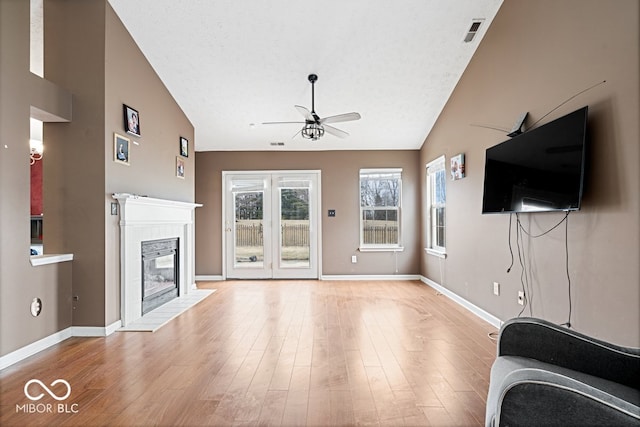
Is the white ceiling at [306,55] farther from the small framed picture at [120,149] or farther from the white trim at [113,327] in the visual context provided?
the white trim at [113,327]

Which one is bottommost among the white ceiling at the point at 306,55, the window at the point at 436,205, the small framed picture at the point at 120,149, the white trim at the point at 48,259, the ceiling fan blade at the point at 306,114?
the white trim at the point at 48,259

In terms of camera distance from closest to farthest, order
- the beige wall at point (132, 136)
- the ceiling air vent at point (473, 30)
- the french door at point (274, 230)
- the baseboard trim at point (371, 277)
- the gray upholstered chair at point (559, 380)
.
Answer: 1. the gray upholstered chair at point (559, 380)
2. the beige wall at point (132, 136)
3. the ceiling air vent at point (473, 30)
4. the baseboard trim at point (371, 277)
5. the french door at point (274, 230)

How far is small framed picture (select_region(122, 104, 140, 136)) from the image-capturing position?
3973mm

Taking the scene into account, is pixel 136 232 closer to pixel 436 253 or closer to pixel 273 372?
pixel 273 372

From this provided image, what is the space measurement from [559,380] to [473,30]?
3735 millimetres

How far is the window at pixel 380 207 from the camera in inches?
271

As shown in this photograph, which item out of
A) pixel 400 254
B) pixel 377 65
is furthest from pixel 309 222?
pixel 377 65

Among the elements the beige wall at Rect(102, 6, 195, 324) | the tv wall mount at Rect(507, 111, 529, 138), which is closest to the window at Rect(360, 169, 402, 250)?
the beige wall at Rect(102, 6, 195, 324)

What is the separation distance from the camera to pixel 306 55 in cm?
436

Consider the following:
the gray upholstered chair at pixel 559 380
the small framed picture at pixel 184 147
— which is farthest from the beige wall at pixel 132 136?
the gray upholstered chair at pixel 559 380

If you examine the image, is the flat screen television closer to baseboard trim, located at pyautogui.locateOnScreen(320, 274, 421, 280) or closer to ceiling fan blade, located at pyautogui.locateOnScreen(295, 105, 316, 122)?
ceiling fan blade, located at pyautogui.locateOnScreen(295, 105, 316, 122)

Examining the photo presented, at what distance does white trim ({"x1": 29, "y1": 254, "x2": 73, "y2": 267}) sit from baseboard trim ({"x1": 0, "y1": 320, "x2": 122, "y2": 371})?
0.66 m

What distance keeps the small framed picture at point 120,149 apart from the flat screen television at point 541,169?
12.2 feet

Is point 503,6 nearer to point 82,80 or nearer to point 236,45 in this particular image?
point 236,45
